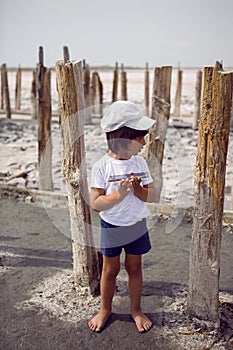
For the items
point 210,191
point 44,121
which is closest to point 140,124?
point 210,191

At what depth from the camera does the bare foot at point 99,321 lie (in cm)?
306

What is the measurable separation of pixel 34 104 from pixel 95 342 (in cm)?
1112

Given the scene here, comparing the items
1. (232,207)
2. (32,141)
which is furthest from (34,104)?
(232,207)

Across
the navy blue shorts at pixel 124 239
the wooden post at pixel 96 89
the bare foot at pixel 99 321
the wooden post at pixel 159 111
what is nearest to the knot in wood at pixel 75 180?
the navy blue shorts at pixel 124 239

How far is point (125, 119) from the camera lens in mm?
2643

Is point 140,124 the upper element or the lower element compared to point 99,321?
upper

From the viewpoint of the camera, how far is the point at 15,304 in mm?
3418

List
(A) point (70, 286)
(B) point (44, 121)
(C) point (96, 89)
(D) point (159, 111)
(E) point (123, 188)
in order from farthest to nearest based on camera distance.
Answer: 1. (C) point (96, 89)
2. (B) point (44, 121)
3. (D) point (159, 111)
4. (A) point (70, 286)
5. (E) point (123, 188)

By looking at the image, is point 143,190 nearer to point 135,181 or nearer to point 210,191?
point 135,181

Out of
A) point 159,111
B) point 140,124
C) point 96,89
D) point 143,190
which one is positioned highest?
point 140,124

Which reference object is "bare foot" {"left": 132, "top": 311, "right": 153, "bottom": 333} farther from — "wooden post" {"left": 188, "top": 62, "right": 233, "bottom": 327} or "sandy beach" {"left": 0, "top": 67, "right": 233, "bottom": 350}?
"wooden post" {"left": 188, "top": 62, "right": 233, "bottom": 327}

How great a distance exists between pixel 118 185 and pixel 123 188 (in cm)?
10

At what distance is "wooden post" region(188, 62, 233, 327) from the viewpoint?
2.71 metres

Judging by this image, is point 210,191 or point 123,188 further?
point 210,191
